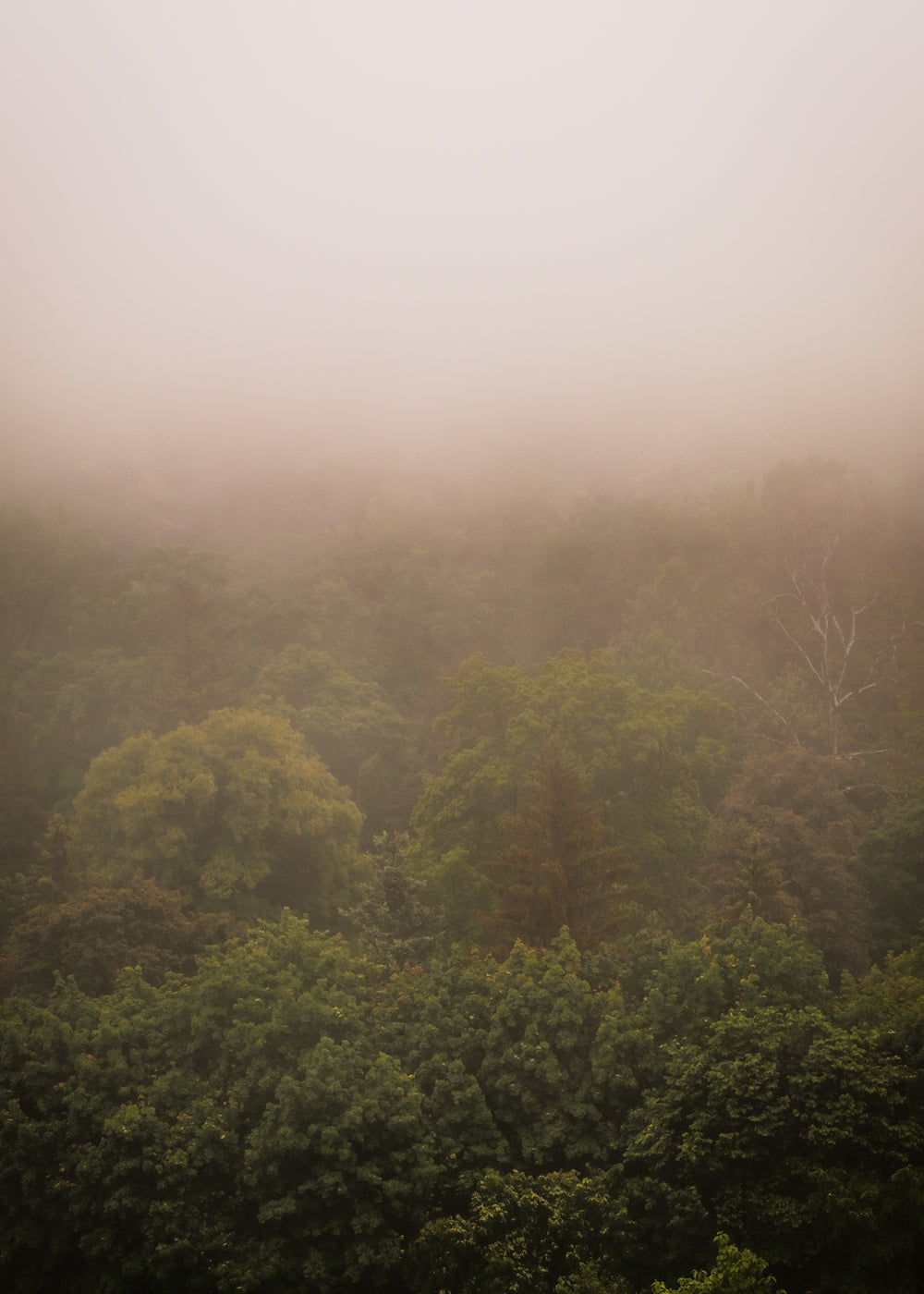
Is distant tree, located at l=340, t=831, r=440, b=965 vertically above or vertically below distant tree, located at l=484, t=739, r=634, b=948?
below

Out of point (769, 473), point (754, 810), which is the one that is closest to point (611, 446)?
point (769, 473)

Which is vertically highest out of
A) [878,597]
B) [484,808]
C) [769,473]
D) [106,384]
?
[106,384]

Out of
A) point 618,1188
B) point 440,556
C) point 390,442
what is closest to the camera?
point 618,1188

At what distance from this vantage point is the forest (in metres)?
14.4

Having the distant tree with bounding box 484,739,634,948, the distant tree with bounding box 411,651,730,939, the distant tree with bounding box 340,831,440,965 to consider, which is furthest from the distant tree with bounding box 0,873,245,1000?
the distant tree with bounding box 411,651,730,939

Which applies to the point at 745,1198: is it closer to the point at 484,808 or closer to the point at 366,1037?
the point at 366,1037

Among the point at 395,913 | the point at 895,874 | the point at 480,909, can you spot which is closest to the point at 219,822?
the point at 395,913

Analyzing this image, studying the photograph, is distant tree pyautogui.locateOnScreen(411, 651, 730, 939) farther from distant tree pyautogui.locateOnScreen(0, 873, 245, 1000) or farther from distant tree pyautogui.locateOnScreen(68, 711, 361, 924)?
distant tree pyautogui.locateOnScreen(0, 873, 245, 1000)

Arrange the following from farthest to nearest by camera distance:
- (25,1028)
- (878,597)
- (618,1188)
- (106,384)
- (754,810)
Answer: (106,384), (878,597), (754,810), (25,1028), (618,1188)

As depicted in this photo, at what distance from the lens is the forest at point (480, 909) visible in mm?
14430

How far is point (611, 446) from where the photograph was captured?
78.7m

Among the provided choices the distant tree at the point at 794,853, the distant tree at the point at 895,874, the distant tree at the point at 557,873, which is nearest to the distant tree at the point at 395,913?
the distant tree at the point at 557,873

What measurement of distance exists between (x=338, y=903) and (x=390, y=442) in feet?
224

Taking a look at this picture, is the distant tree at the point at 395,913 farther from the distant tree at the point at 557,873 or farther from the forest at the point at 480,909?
the distant tree at the point at 557,873
